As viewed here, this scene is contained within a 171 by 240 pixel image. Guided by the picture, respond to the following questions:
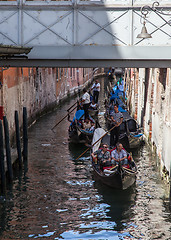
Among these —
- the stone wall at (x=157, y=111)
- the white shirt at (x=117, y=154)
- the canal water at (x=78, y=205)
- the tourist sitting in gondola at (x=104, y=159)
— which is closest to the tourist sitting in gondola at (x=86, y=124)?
the stone wall at (x=157, y=111)

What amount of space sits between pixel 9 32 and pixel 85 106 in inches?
389

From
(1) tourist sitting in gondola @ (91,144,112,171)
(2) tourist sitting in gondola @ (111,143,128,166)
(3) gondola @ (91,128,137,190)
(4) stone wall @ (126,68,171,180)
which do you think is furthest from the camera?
(1) tourist sitting in gondola @ (91,144,112,171)

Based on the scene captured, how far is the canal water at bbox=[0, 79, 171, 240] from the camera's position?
8.50 m

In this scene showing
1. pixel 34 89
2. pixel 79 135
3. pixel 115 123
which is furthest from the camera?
pixel 34 89

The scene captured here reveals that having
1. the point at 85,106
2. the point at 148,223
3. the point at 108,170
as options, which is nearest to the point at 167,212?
the point at 148,223

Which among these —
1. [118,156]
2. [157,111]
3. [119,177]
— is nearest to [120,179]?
[119,177]

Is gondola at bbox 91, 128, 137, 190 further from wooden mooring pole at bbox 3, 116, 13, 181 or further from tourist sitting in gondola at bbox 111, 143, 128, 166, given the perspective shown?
wooden mooring pole at bbox 3, 116, 13, 181

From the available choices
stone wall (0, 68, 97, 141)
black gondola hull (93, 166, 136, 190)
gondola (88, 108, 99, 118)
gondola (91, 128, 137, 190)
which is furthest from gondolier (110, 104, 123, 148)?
gondola (88, 108, 99, 118)

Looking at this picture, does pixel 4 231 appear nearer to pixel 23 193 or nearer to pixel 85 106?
pixel 23 193

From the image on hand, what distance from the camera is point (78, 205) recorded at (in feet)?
32.5

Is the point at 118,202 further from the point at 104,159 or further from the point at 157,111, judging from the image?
the point at 157,111

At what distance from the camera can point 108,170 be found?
11.1 meters

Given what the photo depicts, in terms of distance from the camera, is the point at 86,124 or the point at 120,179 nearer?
the point at 120,179

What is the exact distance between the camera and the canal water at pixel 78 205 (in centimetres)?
850
